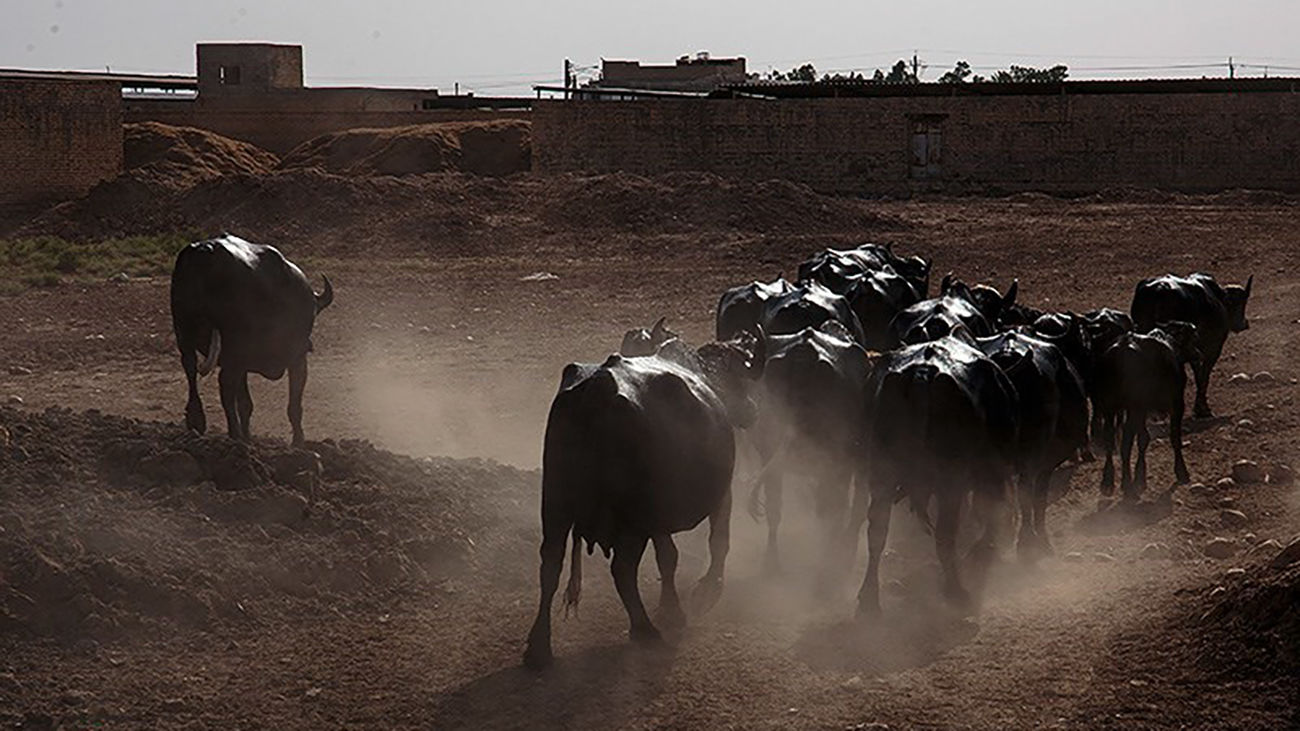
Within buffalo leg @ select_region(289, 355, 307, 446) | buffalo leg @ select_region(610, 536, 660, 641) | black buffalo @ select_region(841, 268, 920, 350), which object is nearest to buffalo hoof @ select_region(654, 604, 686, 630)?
buffalo leg @ select_region(610, 536, 660, 641)

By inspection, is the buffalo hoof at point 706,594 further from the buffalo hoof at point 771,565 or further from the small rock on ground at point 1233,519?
the small rock on ground at point 1233,519

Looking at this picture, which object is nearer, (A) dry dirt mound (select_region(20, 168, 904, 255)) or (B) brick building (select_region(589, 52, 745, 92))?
(A) dry dirt mound (select_region(20, 168, 904, 255))

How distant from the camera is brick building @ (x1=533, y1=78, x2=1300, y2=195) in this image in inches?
1624

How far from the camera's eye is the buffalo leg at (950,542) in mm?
9461

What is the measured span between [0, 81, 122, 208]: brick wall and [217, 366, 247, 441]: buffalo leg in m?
29.3

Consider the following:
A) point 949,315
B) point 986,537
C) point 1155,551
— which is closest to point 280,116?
point 949,315

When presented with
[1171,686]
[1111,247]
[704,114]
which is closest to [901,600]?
[1171,686]

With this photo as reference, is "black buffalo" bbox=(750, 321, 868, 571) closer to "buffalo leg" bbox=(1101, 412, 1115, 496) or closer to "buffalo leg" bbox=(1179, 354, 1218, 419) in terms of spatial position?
"buffalo leg" bbox=(1101, 412, 1115, 496)

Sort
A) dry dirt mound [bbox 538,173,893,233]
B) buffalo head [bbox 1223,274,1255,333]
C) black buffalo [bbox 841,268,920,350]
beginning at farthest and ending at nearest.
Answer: dry dirt mound [bbox 538,173,893,233] → buffalo head [bbox 1223,274,1255,333] → black buffalo [bbox 841,268,920,350]

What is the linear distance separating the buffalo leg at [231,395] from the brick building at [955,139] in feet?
103

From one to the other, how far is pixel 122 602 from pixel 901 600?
464cm

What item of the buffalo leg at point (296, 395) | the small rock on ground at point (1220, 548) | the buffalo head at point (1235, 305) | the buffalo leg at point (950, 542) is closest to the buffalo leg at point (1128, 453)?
the small rock on ground at point (1220, 548)

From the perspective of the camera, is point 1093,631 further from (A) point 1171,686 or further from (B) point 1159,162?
(B) point 1159,162

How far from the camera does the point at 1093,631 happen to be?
8727 mm
